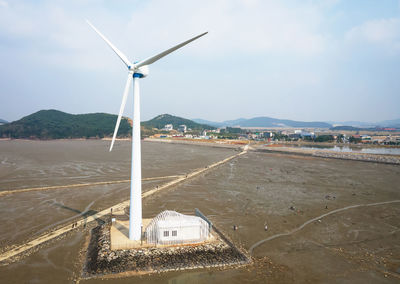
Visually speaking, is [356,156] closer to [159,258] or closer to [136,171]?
[159,258]

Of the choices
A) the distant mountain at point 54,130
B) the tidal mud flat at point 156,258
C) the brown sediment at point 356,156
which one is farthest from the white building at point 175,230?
the distant mountain at point 54,130

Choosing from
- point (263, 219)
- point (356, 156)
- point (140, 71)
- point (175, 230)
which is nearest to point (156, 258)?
point (175, 230)

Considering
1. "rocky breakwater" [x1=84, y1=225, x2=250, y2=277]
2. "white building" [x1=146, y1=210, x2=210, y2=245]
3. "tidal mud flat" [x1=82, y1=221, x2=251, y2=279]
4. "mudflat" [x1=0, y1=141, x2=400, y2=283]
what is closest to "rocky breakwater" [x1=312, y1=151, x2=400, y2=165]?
"mudflat" [x1=0, y1=141, x2=400, y2=283]

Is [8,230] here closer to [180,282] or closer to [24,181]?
[180,282]

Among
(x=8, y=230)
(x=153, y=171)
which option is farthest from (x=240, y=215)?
(x=153, y=171)

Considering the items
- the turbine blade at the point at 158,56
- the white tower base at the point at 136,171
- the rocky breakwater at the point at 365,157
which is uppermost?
the turbine blade at the point at 158,56

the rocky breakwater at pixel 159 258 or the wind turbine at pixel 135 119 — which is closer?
the rocky breakwater at pixel 159 258

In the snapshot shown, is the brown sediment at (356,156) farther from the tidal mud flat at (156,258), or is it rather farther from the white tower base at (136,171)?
the white tower base at (136,171)
